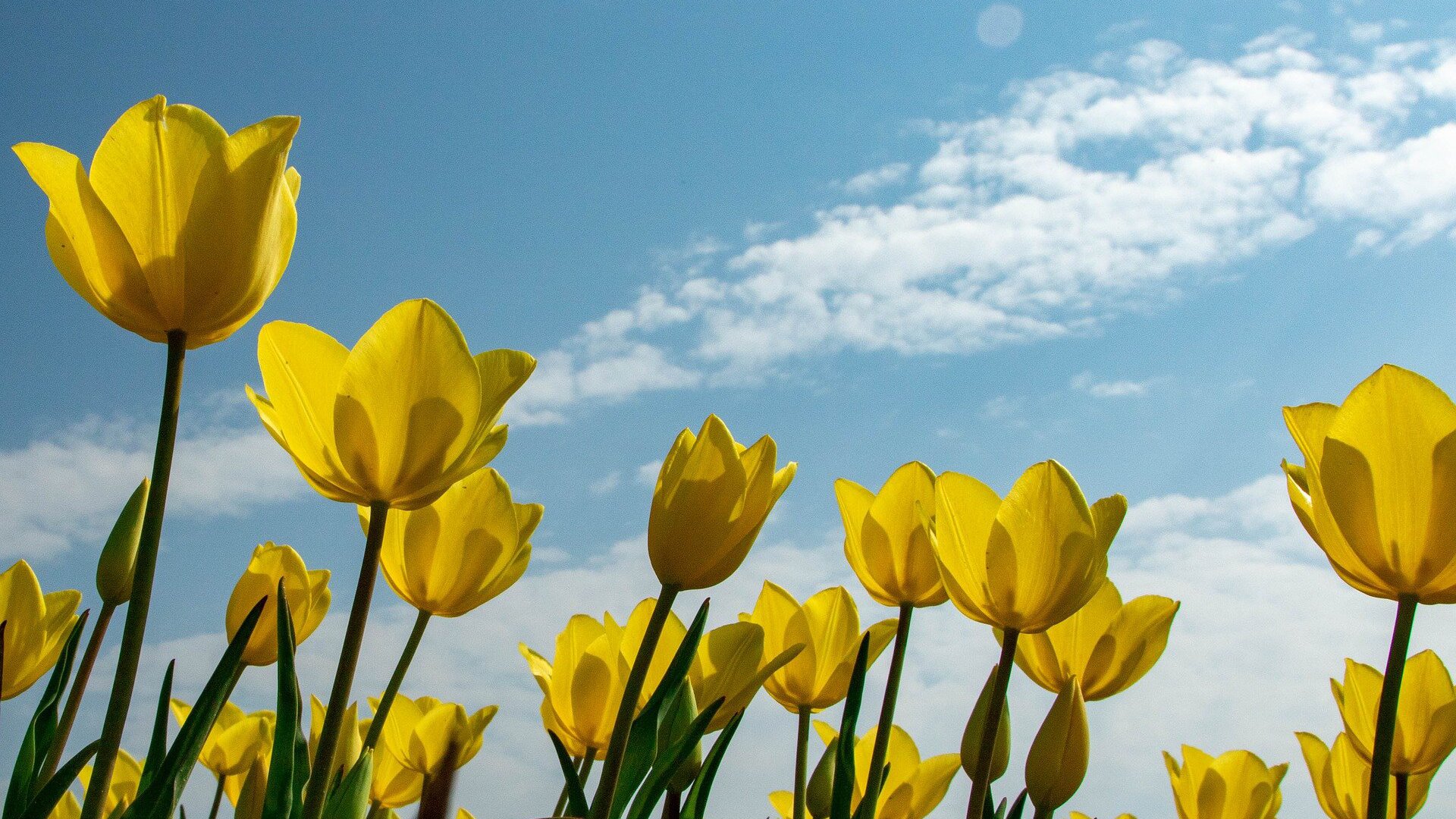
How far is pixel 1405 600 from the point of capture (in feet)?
4.55

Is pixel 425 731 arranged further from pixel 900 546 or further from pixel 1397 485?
pixel 1397 485

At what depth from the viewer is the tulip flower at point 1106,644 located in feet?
6.31

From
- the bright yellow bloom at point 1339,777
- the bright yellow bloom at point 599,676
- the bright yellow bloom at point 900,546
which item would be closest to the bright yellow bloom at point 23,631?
the bright yellow bloom at point 599,676

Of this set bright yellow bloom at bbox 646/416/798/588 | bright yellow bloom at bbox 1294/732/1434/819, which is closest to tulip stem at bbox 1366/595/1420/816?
bright yellow bloom at bbox 646/416/798/588

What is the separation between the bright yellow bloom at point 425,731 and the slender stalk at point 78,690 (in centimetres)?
72

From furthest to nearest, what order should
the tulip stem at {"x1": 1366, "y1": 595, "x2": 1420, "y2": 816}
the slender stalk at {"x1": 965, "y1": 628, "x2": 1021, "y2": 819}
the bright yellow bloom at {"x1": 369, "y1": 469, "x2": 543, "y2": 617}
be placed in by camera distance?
the bright yellow bloom at {"x1": 369, "y1": 469, "x2": 543, "y2": 617} → the slender stalk at {"x1": 965, "y1": 628, "x2": 1021, "y2": 819} → the tulip stem at {"x1": 1366, "y1": 595, "x2": 1420, "y2": 816}

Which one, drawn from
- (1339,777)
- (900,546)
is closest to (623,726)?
(900,546)

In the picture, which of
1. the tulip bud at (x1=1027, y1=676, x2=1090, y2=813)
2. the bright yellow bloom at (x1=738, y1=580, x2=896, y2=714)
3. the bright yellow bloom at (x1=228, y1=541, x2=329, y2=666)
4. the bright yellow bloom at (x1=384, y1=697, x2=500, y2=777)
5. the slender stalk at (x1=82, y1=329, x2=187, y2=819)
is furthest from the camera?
the bright yellow bloom at (x1=384, y1=697, x2=500, y2=777)

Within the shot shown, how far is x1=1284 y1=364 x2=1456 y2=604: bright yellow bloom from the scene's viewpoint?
1.34 m

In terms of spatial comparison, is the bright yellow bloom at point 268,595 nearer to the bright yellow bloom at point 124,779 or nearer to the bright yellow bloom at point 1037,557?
the bright yellow bloom at point 124,779

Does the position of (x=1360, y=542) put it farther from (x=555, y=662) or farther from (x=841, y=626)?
(x=555, y=662)

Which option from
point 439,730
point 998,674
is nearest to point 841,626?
point 998,674

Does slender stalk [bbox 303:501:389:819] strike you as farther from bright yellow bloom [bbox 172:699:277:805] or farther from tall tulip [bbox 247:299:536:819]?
bright yellow bloom [bbox 172:699:277:805]

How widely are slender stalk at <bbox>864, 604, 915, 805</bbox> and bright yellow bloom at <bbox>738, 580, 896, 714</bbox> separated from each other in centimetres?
18
